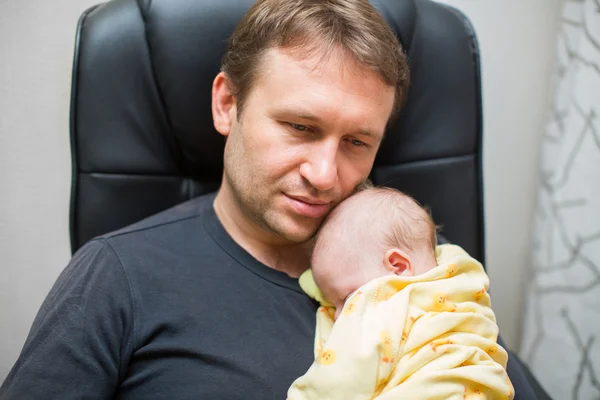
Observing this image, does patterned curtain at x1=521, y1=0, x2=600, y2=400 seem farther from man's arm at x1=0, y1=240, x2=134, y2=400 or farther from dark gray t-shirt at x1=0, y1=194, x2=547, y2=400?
man's arm at x1=0, y1=240, x2=134, y2=400

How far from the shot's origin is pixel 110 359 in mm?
897

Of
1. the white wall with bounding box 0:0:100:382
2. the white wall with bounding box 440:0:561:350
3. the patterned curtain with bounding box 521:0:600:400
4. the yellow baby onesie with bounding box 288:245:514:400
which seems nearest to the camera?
the yellow baby onesie with bounding box 288:245:514:400

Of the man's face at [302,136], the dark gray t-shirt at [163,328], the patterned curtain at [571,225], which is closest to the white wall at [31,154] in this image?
the dark gray t-shirt at [163,328]

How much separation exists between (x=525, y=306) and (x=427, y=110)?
802 mm

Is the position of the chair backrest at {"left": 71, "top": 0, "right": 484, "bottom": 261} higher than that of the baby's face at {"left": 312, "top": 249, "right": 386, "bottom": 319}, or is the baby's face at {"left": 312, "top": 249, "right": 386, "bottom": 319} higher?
the chair backrest at {"left": 71, "top": 0, "right": 484, "bottom": 261}

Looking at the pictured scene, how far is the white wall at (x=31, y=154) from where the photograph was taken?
123cm

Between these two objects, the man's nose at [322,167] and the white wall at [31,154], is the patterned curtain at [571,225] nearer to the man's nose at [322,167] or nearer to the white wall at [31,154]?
the man's nose at [322,167]

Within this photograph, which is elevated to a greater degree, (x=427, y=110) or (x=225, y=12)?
(x=225, y=12)

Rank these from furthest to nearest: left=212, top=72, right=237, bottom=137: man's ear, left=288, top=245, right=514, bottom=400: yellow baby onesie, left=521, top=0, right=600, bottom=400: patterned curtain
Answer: left=521, top=0, right=600, bottom=400: patterned curtain
left=212, top=72, right=237, bottom=137: man's ear
left=288, top=245, right=514, bottom=400: yellow baby onesie

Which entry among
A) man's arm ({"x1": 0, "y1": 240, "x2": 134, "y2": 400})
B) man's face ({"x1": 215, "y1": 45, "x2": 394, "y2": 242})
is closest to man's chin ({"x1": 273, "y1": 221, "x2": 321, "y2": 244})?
man's face ({"x1": 215, "y1": 45, "x2": 394, "y2": 242})

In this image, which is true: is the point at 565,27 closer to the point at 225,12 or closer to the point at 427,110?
the point at 427,110

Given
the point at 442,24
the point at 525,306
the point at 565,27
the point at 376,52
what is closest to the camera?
the point at 376,52

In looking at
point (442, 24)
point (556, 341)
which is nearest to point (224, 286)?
point (442, 24)

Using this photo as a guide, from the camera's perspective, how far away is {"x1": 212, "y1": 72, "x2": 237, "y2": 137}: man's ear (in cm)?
110
